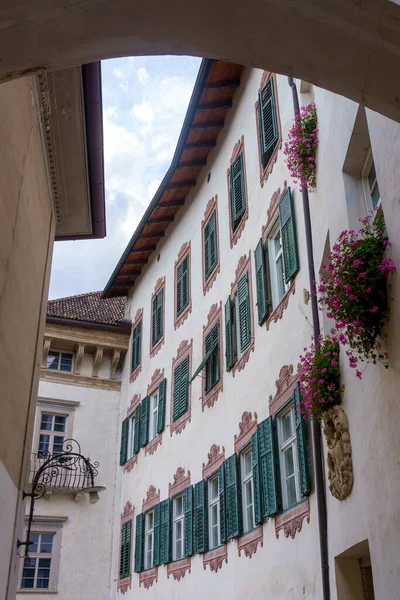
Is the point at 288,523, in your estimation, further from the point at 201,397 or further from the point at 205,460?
the point at 201,397

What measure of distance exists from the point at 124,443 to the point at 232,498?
8.58 metres

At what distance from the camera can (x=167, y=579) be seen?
49.3 feet

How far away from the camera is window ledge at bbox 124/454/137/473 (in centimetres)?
1909

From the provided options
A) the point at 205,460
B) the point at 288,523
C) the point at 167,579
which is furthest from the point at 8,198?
the point at 167,579

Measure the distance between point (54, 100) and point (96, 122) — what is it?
0.62m

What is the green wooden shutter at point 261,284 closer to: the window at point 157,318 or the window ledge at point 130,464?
the window at point 157,318

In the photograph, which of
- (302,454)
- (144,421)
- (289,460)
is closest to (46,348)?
(144,421)

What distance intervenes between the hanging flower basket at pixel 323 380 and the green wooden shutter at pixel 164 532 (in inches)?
316

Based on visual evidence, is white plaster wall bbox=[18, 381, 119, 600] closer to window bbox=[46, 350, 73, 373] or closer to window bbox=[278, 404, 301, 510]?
window bbox=[46, 350, 73, 373]

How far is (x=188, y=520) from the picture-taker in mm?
14328

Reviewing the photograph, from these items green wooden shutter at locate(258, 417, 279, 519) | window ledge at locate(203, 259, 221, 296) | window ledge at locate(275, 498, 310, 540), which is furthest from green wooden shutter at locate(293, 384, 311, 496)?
window ledge at locate(203, 259, 221, 296)

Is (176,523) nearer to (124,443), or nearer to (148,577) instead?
(148,577)

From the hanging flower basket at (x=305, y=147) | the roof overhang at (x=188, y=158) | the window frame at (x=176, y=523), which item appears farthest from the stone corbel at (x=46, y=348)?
the hanging flower basket at (x=305, y=147)

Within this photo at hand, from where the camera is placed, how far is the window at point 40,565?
60.8ft
